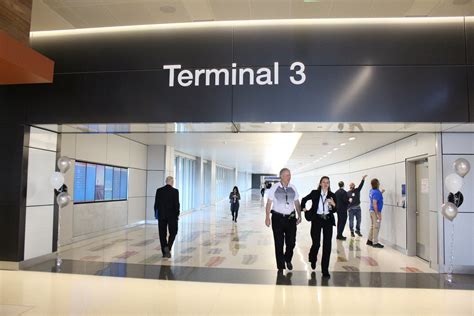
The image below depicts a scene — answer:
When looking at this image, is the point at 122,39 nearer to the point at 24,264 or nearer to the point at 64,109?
the point at 64,109

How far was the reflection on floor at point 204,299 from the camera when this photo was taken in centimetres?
422

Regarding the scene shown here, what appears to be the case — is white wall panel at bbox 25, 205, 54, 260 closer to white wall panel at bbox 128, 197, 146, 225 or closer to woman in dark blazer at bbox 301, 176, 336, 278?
woman in dark blazer at bbox 301, 176, 336, 278

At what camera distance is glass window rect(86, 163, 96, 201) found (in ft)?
32.0

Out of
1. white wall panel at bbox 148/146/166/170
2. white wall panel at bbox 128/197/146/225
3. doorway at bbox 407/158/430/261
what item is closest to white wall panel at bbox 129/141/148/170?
white wall panel at bbox 148/146/166/170

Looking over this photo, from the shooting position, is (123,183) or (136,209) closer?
(123,183)

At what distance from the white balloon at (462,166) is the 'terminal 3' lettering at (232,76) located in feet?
9.22

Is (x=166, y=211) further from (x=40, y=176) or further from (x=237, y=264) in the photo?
(x=40, y=176)

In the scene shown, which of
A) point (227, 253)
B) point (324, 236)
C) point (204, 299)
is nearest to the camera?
point (204, 299)

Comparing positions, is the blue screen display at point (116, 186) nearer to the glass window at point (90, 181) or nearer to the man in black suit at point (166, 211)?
the glass window at point (90, 181)

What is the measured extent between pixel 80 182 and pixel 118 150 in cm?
226

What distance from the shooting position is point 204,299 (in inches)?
182

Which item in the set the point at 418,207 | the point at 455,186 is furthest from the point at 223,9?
the point at 418,207

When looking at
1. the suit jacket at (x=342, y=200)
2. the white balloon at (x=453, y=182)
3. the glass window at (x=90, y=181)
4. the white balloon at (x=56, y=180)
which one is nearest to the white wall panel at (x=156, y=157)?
the glass window at (x=90, y=181)

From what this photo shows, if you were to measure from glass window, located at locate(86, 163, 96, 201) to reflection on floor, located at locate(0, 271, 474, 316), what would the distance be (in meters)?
4.36
